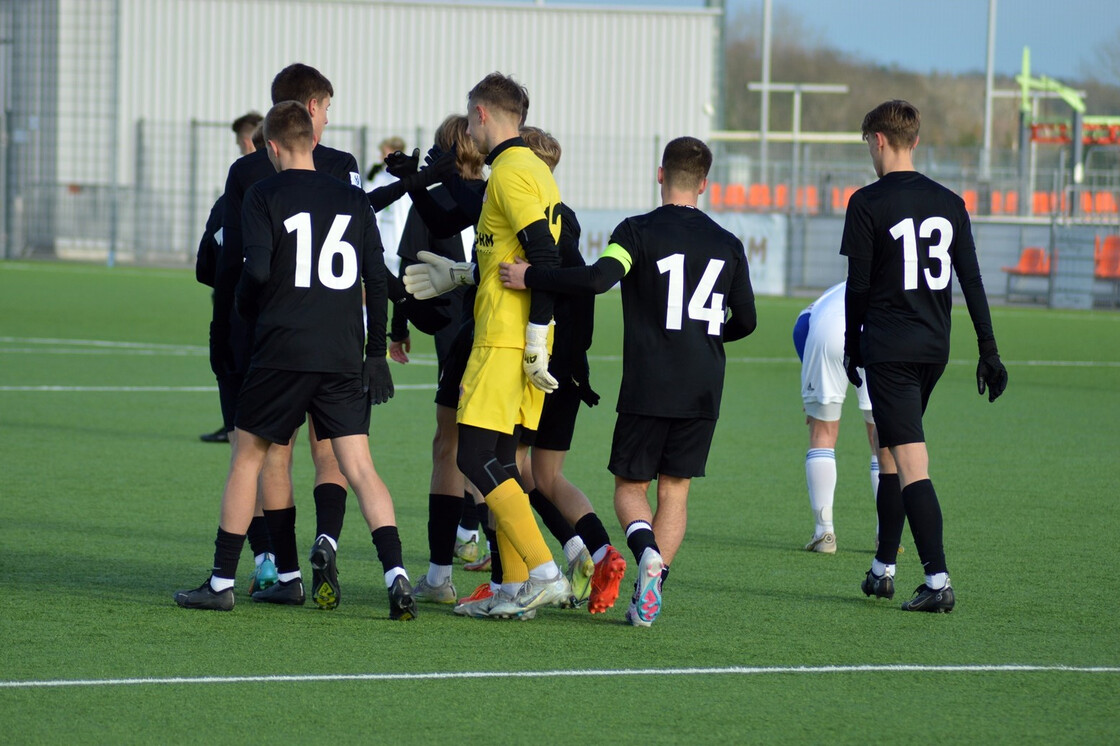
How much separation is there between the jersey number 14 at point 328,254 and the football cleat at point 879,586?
240 centimetres

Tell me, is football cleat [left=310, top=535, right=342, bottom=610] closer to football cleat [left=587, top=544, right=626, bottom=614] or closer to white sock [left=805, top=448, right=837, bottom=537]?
football cleat [left=587, top=544, right=626, bottom=614]

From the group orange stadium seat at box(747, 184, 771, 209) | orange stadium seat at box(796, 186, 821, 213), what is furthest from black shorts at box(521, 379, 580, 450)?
orange stadium seat at box(747, 184, 771, 209)

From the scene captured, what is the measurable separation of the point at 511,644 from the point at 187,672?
112 cm

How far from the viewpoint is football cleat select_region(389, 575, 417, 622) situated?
18.4ft

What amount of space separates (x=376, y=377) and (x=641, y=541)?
1158 millimetres

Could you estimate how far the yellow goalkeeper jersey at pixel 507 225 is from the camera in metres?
5.51

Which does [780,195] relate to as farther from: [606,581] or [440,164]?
[606,581]

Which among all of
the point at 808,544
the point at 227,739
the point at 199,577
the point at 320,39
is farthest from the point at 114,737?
the point at 320,39

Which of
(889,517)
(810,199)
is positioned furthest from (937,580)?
(810,199)

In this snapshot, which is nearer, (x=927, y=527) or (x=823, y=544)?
(x=927, y=527)

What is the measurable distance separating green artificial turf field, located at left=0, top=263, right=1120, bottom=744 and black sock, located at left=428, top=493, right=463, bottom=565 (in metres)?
0.31

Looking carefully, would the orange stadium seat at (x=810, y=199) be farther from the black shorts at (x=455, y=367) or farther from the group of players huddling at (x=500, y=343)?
the black shorts at (x=455, y=367)

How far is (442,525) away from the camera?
243 inches

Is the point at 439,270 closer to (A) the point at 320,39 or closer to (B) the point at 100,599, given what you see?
(B) the point at 100,599
